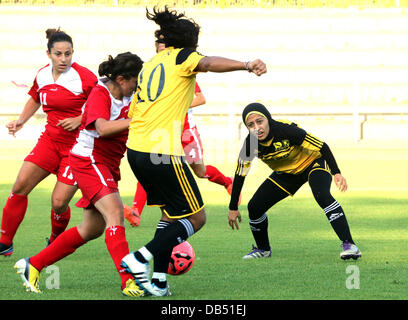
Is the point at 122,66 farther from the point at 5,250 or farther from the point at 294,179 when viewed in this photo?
the point at 5,250

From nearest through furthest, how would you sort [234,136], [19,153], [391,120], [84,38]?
[19,153] < [234,136] < [391,120] < [84,38]

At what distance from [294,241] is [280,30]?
24.1 meters

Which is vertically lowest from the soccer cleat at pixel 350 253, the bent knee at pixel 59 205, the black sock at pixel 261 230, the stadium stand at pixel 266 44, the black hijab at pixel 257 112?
the stadium stand at pixel 266 44

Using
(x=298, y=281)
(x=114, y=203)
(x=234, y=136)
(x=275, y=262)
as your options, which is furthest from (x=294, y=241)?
(x=234, y=136)

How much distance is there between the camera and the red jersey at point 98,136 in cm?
680

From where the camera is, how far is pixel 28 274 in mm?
6695

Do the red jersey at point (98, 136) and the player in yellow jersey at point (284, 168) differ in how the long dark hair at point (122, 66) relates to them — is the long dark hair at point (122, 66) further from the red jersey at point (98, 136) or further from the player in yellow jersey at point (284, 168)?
the player in yellow jersey at point (284, 168)

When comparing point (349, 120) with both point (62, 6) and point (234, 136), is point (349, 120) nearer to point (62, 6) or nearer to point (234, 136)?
point (234, 136)

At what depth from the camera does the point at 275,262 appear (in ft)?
26.9

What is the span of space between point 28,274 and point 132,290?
0.88m

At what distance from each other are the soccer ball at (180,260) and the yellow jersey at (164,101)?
3.20 ft

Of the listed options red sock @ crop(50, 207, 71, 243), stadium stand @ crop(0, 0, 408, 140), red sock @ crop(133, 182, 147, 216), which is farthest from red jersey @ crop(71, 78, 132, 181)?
stadium stand @ crop(0, 0, 408, 140)

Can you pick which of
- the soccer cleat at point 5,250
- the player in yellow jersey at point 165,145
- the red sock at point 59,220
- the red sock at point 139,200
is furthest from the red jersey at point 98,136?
the red sock at point 139,200

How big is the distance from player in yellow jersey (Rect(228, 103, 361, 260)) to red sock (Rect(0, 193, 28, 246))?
7.09 ft
